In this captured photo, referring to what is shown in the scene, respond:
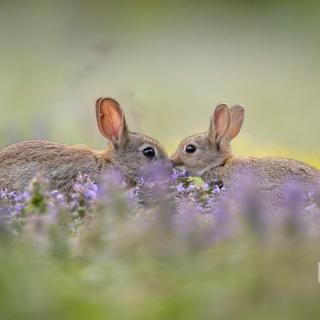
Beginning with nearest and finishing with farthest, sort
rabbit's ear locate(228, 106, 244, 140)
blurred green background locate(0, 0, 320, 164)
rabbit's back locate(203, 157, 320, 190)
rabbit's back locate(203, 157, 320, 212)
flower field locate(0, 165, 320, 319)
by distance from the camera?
flower field locate(0, 165, 320, 319) → rabbit's back locate(203, 157, 320, 212) → rabbit's back locate(203, 157, 320, 190) → rabbit's ear locate(228, 106, 244, 140) → blurred green background locate(0, 0, 320, 164)

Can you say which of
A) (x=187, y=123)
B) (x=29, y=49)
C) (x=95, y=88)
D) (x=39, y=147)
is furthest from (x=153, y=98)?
(x=39, y=147)

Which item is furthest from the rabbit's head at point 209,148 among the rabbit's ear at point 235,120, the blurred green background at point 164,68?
the blurred green background at point 164,68

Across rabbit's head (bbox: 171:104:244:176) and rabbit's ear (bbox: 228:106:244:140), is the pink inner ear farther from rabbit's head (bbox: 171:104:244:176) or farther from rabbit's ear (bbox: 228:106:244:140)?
rabbit's ear (bbox: 228:106:244:140)

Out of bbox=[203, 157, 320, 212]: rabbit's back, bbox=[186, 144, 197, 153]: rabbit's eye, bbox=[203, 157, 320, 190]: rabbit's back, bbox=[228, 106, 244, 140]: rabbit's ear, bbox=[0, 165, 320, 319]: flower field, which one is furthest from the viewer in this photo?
bbox=[228, 106, 244, 140]: rabbit's ear

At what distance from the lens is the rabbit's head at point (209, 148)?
9.55 m

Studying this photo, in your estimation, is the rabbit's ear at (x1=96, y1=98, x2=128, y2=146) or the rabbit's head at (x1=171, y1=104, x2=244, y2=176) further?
the rabbit's head at (x1=171, y1=104, x2=244, y2=176)

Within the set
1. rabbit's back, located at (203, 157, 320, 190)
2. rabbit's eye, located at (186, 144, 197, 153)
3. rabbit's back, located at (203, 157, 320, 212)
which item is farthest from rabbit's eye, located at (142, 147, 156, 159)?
rabbit's back, located at (203, 157, 320, 190)

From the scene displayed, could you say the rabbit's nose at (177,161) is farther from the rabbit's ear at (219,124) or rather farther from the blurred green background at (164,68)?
the blurred green background at (164,68)

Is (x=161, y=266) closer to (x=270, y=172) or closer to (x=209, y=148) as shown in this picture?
(x=270, y=172)

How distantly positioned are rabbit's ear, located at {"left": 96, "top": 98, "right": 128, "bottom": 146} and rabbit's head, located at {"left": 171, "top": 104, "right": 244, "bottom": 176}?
1.78 ft

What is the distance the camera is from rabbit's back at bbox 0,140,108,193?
27.0 ft

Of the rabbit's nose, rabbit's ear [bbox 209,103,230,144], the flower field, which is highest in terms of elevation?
rabbit's ear [bbox 209,103,230,144]

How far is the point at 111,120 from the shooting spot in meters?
9.45

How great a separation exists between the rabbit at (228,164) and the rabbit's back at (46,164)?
0.95 meters
